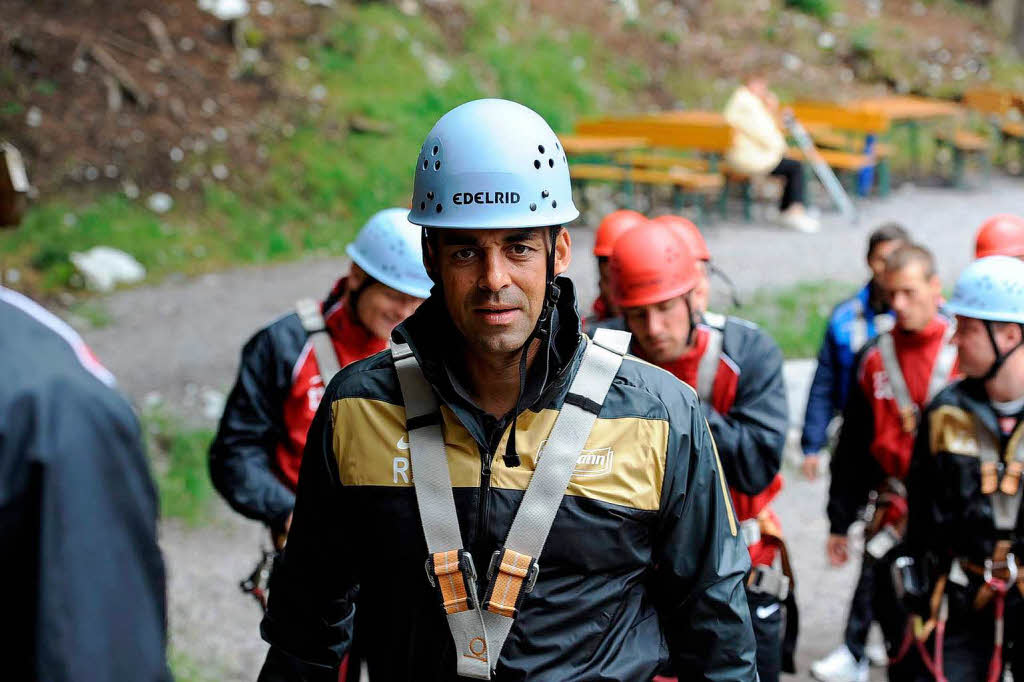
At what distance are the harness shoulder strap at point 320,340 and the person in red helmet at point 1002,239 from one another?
340cm

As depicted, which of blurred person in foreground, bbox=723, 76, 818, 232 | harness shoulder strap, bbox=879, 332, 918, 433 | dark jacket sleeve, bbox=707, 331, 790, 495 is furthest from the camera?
blurred person in foreground, bbox=723, 76, 818, 232

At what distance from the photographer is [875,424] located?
570cm

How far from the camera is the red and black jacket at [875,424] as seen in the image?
562cm

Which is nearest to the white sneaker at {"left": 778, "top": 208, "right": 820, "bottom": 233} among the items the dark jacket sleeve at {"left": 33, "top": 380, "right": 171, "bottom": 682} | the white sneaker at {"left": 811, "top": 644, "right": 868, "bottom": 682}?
the white sneaker at {"left": 811, "top": 644, "right": 868, "bottom": 682}

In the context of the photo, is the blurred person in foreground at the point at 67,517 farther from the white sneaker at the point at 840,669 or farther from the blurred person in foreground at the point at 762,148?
the blurred person in foreground at the point at 762,148

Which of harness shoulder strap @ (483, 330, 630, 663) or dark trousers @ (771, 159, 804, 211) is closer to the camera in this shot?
harness shoulder strap @ (483, 330, 630, 663)

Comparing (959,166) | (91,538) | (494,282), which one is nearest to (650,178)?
(959,166)

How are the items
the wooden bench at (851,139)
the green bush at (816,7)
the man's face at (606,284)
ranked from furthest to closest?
the green bush at (816,7)
the wooden bench at (851,139)
the man's face at (606,284)

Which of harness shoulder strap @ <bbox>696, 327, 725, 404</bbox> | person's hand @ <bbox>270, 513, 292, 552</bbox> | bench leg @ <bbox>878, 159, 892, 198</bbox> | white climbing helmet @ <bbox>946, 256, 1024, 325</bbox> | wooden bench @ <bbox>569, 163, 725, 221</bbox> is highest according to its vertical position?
bench leg @ <bbox>878, 159, 892, 198</bbox>

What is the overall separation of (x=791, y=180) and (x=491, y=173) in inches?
517

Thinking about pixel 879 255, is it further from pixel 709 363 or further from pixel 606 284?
pixel 709 363

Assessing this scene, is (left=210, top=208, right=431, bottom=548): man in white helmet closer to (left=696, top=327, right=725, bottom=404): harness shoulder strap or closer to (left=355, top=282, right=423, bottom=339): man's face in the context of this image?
(left=355, top=282, right=423, bottom=339): man's face

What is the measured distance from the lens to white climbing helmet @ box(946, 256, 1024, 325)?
458 cm

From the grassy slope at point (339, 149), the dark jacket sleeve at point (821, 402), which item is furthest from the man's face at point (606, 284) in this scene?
the grassy slope at point (339, 149)
